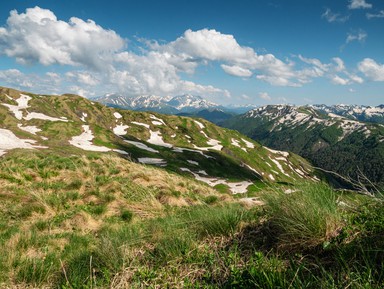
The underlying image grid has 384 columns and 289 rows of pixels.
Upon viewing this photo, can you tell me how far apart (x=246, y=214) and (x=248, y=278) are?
9.22ft

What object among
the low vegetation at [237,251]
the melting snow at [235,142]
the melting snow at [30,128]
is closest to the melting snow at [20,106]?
the melting snow at [30,128]

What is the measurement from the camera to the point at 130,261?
5.46 meters

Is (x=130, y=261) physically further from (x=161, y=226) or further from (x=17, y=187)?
(x=17, y=187)

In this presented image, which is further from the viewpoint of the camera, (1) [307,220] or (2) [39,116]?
(2) [39,116]

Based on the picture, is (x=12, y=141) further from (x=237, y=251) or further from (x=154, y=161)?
(x=237, y=251)

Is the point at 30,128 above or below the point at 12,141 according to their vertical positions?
above

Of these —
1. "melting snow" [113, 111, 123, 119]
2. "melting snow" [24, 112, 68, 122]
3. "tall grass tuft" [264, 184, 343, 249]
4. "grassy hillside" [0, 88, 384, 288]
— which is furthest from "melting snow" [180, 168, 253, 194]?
"melting snow" [113, 111, 123, 119]

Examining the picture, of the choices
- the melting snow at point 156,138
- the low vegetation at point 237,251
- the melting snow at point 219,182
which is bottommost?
the melting snow at point 219,182

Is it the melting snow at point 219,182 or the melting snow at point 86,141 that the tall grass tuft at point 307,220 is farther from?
the melting snow at point 86,141

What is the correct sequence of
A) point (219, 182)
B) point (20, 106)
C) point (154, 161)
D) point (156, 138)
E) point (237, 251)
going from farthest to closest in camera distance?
point (156, 138) < point (20, 106) < point (154, 161) < point (219, 182) < point (237, 251)

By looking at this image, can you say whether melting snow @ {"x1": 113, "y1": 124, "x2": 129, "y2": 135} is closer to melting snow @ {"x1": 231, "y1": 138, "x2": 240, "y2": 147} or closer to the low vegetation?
melting snow @ {"x1": 231, "y1": 138, "x2": 240, "y2": 147}

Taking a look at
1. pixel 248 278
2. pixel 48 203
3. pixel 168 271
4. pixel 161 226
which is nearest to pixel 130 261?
pixel 168 271

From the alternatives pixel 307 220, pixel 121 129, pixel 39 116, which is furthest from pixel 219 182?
pixel 121 129

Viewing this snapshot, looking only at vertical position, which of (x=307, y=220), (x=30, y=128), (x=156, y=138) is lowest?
(x=156, y=138)
